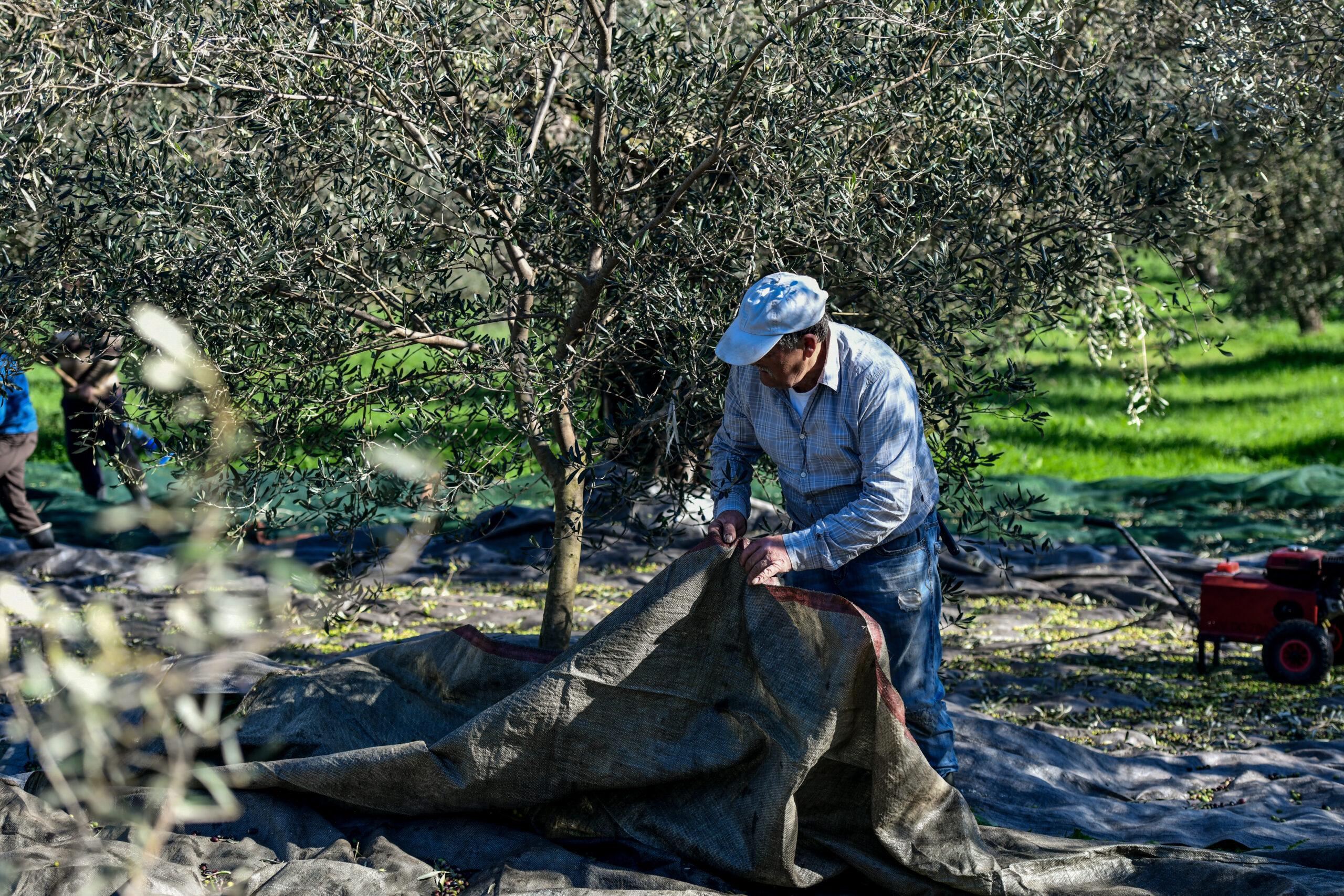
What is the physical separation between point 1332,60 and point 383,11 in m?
4.98

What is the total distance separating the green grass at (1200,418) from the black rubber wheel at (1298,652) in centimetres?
532

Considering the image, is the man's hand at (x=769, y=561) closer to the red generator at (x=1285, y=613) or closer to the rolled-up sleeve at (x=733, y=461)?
the rolled-up sleeve at (x=733, y=461)

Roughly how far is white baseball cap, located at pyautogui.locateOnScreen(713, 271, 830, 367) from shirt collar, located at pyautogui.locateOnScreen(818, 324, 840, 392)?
0.14m

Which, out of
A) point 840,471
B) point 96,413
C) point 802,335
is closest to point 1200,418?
point 840,471

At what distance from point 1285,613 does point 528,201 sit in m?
5.81

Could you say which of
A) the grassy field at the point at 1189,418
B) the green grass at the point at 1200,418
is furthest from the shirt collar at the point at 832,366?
the green grass at the point at 1200,418

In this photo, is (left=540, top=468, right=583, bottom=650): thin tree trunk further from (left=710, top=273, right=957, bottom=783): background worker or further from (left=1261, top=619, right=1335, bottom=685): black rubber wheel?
(left=1261, top=619, right=1335, bottom=685): black rubber wheel

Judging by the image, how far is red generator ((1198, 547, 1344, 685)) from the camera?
7.56 meters

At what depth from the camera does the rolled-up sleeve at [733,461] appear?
461 cm

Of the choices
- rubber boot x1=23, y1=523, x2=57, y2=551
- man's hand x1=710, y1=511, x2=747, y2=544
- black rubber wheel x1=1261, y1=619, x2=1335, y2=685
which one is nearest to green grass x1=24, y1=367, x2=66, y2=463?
rubber boot x1=23, y1=523, x2=57, y2=551

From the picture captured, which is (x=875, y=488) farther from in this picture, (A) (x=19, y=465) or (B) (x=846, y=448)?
(A) (x=19, y=465)

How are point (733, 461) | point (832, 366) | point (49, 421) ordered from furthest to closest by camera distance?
point (49, 421) < point (733, 461) < point (832, 366)

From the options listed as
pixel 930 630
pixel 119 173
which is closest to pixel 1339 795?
pixel 930 630

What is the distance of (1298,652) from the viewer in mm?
7602
